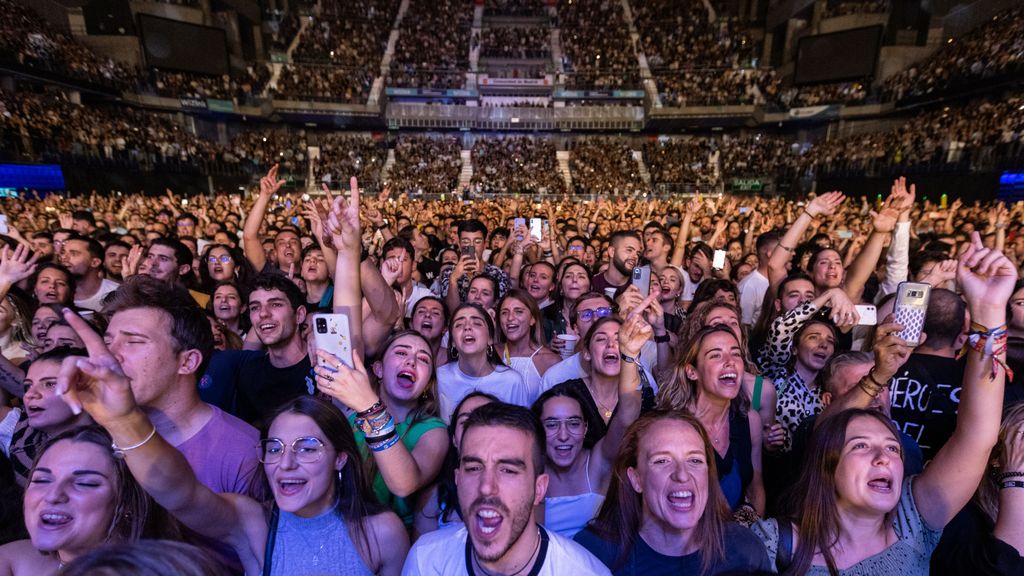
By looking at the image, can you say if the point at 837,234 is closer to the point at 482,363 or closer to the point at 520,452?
the point at 482,363

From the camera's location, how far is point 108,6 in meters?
25.6

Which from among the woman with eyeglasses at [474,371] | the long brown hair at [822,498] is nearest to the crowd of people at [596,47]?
the woman with eyeglasses at [474,371]

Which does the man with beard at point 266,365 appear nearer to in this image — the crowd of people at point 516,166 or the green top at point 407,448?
the green top at point 407,448

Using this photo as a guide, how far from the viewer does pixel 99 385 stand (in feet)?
4.99

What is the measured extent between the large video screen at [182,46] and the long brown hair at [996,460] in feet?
112

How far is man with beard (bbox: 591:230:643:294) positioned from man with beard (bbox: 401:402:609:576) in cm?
364

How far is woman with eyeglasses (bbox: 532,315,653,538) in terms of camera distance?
2.40m

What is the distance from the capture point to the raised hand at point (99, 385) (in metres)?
1.46

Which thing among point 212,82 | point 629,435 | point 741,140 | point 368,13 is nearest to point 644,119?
point 741,140

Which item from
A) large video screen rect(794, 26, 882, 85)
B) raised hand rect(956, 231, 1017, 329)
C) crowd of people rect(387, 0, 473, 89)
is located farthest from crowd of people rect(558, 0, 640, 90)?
→ raised hand rect(956, 231, 1017, 329)

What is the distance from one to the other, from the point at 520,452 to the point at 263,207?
12.7 feet

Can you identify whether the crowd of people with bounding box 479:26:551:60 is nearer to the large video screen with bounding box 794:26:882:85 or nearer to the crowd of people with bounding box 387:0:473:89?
the crowd of people with bounding box 387:0:473:89

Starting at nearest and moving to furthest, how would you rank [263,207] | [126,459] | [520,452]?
1. [126,459]
2. [520,452]
3. [263,207]

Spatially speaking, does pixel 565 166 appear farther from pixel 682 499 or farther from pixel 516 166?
pixel 682 499
